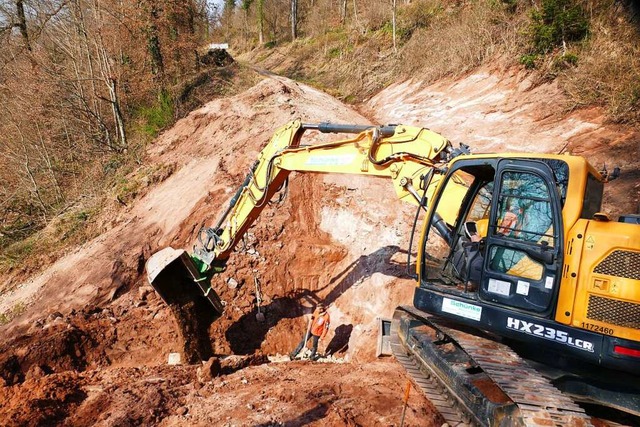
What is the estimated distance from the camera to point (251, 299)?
8.64m

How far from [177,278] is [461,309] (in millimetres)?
4236

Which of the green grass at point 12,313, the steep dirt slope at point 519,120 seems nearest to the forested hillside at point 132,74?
the steep dirt slope at point 519,120

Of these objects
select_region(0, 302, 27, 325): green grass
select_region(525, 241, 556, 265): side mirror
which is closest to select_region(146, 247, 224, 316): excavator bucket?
select_region(0, 302, 27, 325): green grass

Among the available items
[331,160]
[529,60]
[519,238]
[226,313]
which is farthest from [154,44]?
[519,238]

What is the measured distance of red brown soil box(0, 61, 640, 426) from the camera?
221 inches

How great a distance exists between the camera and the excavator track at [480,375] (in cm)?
355

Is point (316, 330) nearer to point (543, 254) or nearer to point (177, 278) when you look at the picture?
point (177, 278)

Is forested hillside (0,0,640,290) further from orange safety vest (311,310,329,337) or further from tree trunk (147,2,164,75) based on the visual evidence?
orange safety vest (311,310,329,337)

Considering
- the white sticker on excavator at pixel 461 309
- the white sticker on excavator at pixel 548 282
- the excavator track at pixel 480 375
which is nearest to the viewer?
the excavator track at pixel 480 375

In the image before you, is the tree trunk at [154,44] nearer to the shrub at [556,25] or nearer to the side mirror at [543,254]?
the shrub at [556,25]

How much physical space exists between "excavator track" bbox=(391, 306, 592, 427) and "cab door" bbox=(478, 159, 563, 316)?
510 millimetres

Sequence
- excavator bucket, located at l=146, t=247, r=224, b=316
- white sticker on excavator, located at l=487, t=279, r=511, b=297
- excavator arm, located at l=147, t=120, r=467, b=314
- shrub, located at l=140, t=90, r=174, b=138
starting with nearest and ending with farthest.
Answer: white sticker on excavator, located at l=487, t=279, r=511, b=297, excavator arm, located at l=147, t=120, r=467, b=314, excavator bucket, located at l=146, t=247, r=224, b=316, shrub, located at l=140, t=90, r=174, b=138

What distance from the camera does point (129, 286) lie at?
9.22m

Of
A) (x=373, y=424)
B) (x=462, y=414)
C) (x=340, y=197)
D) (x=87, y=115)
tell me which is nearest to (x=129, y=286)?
(x=340, y=197)
